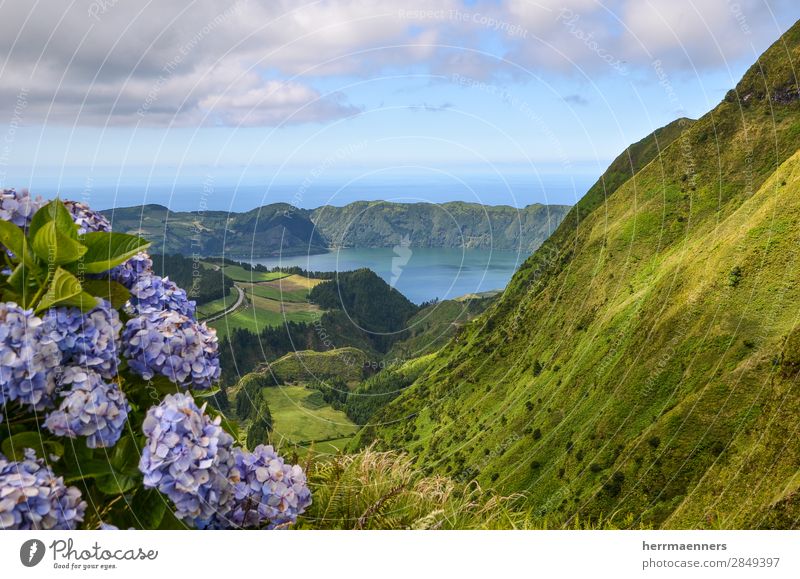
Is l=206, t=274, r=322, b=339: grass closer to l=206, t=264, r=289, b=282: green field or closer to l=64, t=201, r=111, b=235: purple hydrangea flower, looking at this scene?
l=206, t=264, r=289, b=282: green field

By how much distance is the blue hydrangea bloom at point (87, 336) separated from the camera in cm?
495

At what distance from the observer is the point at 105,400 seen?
15.9 ft

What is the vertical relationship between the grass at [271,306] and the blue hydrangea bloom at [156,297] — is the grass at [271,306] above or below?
below

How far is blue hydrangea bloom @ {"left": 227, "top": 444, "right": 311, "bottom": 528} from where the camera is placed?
556 cm

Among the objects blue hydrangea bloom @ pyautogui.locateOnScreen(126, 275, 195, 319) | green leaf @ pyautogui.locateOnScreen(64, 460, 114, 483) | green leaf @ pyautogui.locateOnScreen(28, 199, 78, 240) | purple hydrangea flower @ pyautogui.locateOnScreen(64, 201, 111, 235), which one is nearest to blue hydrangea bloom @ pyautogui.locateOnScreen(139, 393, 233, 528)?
green leaf @ pyautogui.locateOnScreen(64, 460, 114, 483)

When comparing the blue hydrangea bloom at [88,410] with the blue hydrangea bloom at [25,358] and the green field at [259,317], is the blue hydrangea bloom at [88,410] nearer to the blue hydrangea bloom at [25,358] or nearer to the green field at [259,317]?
the blue hydrangea bloom at [25,358]

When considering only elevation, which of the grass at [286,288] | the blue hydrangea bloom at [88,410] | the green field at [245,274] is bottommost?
the grass at [286,288]

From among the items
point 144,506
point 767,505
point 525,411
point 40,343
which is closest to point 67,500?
point 144,506

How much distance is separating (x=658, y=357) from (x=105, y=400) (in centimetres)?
5800

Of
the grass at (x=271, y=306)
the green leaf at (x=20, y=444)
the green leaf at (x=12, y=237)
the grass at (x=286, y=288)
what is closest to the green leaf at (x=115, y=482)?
the green leaf at (x=20, y=444)

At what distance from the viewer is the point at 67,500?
487cm

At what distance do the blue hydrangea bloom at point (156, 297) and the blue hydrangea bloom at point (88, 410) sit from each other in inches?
33.1

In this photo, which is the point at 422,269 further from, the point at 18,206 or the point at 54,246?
the point at 54,246

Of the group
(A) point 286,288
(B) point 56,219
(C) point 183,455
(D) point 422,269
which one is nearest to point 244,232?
(D) point 422,269
